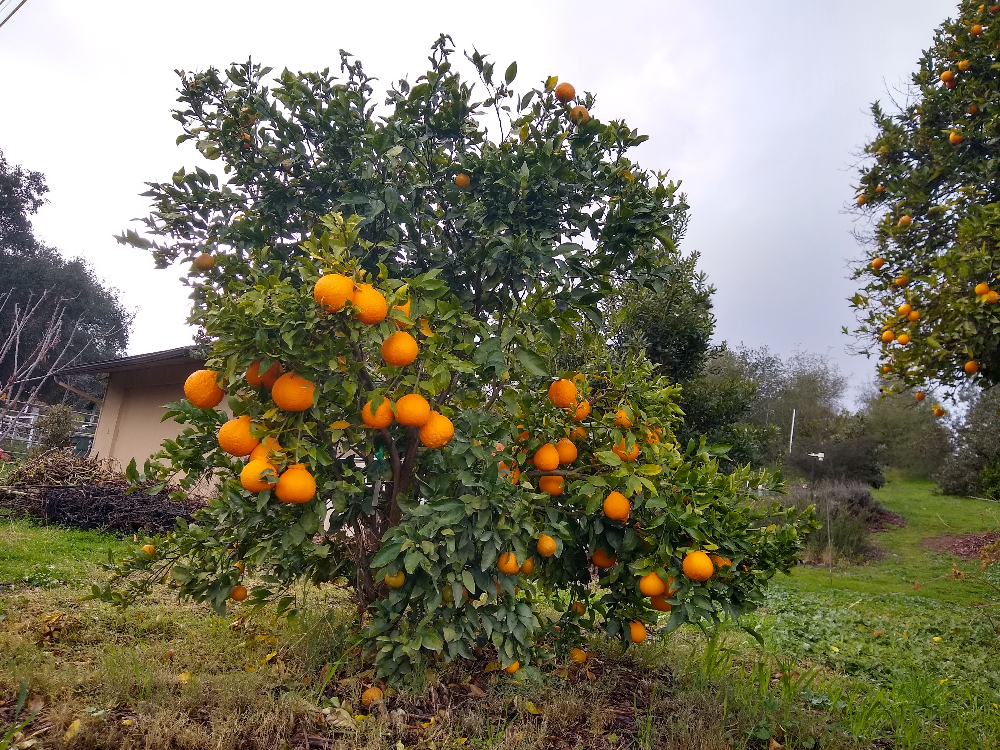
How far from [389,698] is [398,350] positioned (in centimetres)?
135

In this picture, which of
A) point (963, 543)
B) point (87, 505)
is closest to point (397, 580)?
point (87, 505)

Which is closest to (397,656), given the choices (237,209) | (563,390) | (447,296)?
(563,390)

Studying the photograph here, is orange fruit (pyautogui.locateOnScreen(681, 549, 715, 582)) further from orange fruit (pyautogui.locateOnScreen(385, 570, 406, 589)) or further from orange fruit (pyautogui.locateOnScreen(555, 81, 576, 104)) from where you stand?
orange fruit (pyautogui.locateOnScreen(555, 81, 576, 104))

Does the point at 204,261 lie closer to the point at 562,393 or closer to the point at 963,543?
the point at 562,393

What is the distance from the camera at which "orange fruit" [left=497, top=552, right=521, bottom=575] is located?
7.04 feet

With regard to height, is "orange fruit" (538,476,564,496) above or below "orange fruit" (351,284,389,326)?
below

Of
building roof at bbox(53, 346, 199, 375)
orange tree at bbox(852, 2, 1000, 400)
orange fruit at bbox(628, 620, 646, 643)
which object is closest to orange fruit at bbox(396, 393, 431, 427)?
orange fruit at bbox(628, 620, 646, 643)

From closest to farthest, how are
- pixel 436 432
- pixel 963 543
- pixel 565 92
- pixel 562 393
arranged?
1. pixel 436 432
2. pixel 562 393
3. pixel 565 92
4. pixel 963 543

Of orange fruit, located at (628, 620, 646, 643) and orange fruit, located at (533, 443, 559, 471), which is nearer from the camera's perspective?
orange fruit, located at (533, 443, 559, 471)

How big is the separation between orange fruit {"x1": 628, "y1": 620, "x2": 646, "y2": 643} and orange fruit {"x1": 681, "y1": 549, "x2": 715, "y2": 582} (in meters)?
0.48

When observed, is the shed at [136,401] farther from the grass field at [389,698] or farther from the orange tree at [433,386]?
the orange tree at [433,386]

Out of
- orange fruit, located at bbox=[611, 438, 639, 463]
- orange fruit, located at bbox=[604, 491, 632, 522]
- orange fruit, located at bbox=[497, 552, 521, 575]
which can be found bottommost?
orange fruit, located at bbox=[497, 552, 521, 575]

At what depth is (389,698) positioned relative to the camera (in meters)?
2.28

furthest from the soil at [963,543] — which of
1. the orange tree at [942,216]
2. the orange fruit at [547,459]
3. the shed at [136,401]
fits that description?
the shed at [136,401]
